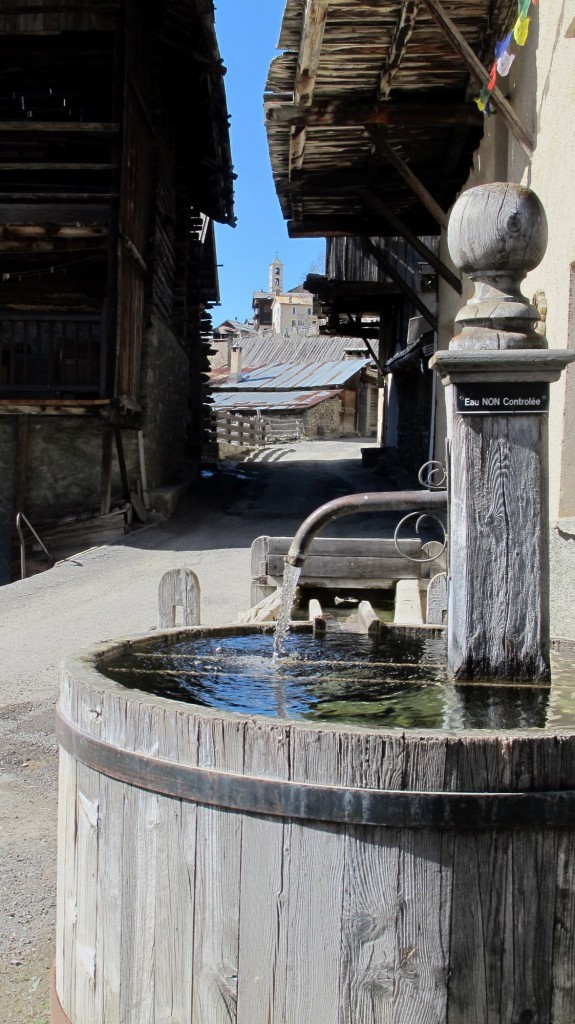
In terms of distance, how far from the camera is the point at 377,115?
827cm

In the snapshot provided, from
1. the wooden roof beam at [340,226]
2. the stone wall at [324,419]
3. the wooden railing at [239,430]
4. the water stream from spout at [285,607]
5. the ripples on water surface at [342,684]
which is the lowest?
the ripples on water surface at [342,684]

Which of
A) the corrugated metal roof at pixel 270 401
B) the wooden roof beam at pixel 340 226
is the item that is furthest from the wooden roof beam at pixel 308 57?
the corrugated metal roof at pixel 270 401

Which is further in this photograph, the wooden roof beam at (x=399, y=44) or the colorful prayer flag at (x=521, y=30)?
the wooden roof beam at (x=399, y=44)

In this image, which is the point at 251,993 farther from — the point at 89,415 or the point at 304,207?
the point at 89,415

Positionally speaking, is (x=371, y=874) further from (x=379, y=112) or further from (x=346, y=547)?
(x=379, y=112)

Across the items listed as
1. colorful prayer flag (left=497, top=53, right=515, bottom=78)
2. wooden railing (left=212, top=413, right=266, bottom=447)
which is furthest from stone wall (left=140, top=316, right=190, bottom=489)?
wooden railing (left=212, top=413, right=266, bottom=447)

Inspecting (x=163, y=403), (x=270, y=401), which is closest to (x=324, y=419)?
(x=270, y=401)

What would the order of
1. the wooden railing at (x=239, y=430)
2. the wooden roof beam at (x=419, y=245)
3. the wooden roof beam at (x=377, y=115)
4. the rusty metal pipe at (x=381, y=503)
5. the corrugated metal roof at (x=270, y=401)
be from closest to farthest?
the rusty metal pipe at (x=381, y=503) → the wooden roof beam at (x=377, y=115) → the wooden roof beam at (x=419, y=245) → the wooden railing at (x=239, y=430) → the corrugated metal roof at (x=270, y=401)

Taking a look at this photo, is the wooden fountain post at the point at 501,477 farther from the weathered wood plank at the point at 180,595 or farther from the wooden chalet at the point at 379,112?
the wooden chalet at the point at 379,112

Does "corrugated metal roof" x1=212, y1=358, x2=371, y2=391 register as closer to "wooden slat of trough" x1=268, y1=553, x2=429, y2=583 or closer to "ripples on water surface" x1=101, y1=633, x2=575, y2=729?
"wooden slat of trough" x1=268, y1=553, x2=429, y2=583

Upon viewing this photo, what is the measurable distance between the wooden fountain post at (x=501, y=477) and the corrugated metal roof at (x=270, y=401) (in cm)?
3634

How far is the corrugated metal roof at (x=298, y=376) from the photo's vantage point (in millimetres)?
39844

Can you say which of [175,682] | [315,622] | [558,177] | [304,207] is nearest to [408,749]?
[175,682]

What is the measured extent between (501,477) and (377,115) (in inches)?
254
